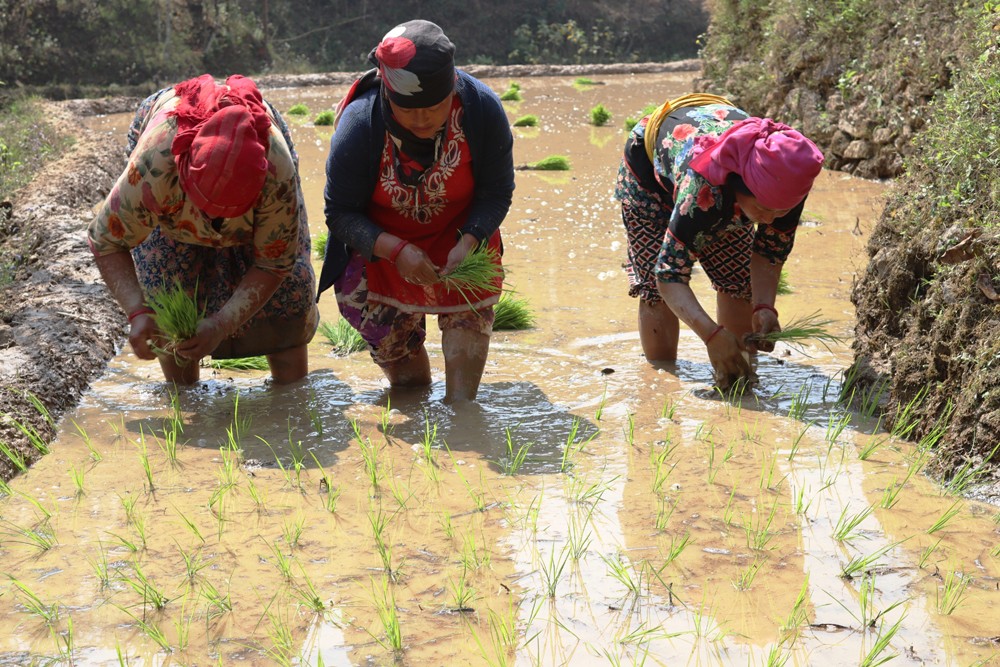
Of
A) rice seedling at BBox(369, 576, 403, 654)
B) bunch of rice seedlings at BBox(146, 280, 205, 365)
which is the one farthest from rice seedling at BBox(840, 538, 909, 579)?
bunch of rice seedlings at BBox(146, 280, 205, 365)

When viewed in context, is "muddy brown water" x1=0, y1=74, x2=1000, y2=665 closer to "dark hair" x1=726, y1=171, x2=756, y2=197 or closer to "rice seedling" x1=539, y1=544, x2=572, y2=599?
"rice seedling" x1=539, y1=544, x2=572, y2=599

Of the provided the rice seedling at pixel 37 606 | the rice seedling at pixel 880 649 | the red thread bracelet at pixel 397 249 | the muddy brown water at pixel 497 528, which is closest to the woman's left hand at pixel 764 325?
the muddy brown water at pixel 497 528

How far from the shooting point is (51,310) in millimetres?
4438

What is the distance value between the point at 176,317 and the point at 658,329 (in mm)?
1843

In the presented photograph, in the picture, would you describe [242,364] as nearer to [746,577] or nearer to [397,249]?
[397,249]

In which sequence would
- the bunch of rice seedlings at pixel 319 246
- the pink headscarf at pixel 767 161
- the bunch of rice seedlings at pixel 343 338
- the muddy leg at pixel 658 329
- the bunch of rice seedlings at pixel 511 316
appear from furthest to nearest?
the bunch of rice seedlings at pixel 319 246 → the bunch of rice seedlings at pixel 511 316 → the bunch of rice seedlings at pixel 343 338 → the muddy leg at pixel 658 329 → the pink headscarf at pixel 767 161

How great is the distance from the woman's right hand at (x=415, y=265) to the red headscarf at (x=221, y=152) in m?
0.50

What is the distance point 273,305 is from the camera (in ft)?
12.4

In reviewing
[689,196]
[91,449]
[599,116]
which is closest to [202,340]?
[91,449]

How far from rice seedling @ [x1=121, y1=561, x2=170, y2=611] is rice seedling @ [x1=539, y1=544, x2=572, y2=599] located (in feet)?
2.79

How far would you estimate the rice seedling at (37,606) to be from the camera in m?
2.21

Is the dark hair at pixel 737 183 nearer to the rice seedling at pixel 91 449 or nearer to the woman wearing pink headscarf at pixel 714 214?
the woman wearing pink headscarf at pixel 714 214

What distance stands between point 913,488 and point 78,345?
3.14 metres

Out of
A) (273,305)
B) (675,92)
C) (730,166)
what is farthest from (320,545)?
(675,92)
